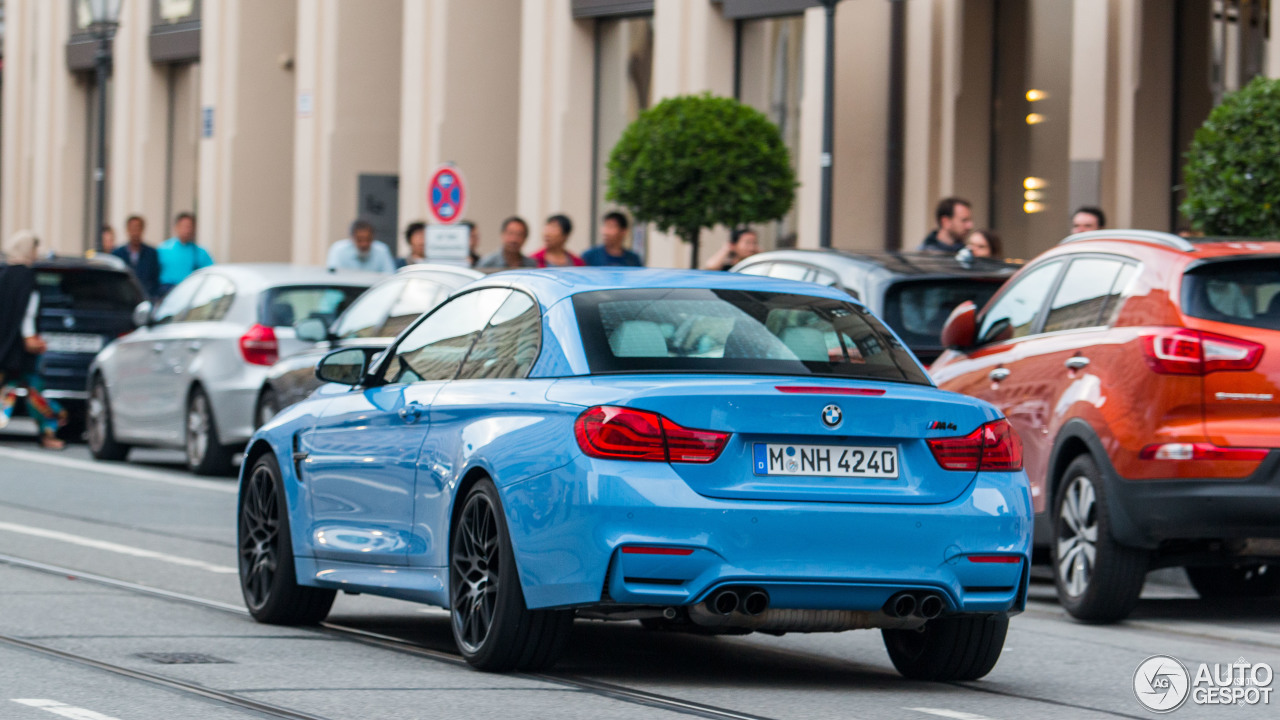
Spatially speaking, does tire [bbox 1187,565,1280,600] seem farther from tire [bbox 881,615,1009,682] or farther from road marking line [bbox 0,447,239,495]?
road marking line [bbox 0,447,239,495]

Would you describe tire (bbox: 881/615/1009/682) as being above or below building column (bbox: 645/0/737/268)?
below

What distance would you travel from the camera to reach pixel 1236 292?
9.78 m

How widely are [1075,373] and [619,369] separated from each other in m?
3.60

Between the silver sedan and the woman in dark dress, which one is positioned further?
the woman in dark dress

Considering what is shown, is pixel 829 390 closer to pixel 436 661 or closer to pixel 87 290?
pixel 436 661

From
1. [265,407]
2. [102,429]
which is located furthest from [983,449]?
[102,429]

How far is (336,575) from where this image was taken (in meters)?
8.79

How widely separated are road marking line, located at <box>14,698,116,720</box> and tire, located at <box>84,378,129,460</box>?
12.4 meters

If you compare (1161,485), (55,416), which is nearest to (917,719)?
(1161,485)

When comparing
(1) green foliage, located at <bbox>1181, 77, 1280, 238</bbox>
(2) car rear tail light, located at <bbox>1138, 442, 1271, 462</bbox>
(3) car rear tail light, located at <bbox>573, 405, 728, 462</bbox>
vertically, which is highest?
(1) green foliage, located at <bbox>1181, 77, 1280, 238</bbox>

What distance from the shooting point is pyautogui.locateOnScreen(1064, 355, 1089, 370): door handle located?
10.3 metres

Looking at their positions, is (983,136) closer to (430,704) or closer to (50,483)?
(50,483)

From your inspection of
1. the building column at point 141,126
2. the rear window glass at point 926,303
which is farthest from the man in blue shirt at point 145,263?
the rear window glass at point 926,303

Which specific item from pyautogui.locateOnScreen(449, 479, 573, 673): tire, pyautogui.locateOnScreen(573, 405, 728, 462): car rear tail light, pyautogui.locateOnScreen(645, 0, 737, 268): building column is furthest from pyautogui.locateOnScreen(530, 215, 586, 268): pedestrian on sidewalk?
pyautogui.locateOnScreen(573, 405, 728, 462): car rear tail light
